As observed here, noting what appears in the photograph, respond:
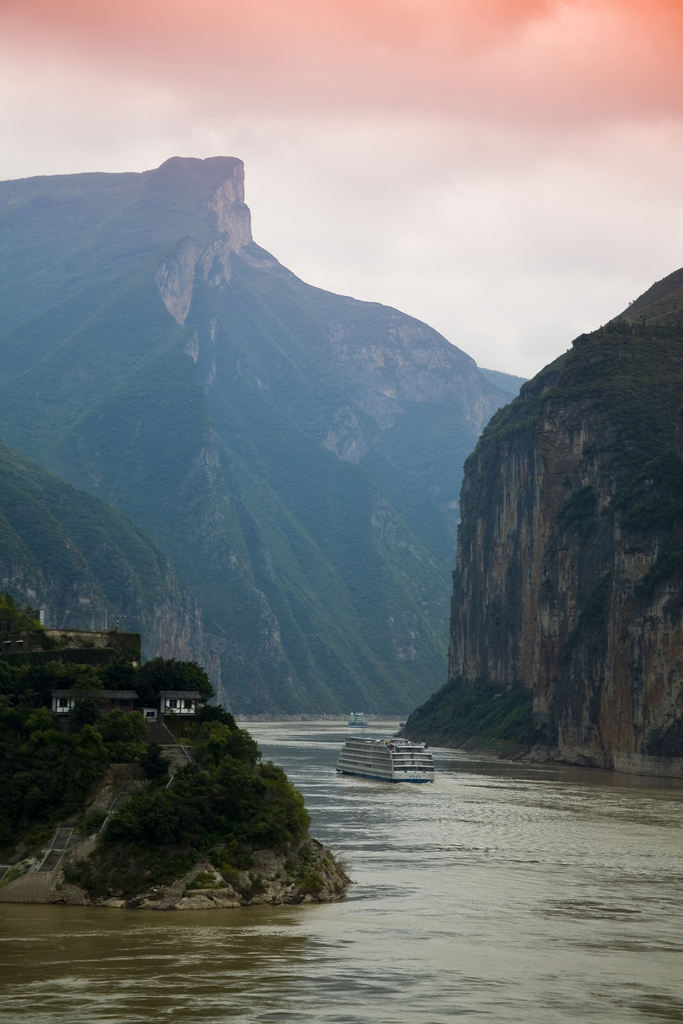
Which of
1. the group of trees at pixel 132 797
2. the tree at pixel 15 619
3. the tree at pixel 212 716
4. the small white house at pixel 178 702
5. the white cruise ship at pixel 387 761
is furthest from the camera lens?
the white cruise ship at pixel 387 761

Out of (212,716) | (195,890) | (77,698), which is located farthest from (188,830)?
(212,716)

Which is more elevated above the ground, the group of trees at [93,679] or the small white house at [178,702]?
the group of trees at [93,679]

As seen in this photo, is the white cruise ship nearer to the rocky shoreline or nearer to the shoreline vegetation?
the shoreline vegetation

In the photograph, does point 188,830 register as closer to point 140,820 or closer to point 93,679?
point 140,820

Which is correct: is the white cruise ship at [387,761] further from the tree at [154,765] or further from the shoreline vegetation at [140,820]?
the tree at [154,765]

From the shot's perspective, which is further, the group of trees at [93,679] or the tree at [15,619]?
the tree at [15,619]

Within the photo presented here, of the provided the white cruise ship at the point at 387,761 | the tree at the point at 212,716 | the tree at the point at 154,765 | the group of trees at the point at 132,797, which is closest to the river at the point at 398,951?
the group of trees at the point at 132,797

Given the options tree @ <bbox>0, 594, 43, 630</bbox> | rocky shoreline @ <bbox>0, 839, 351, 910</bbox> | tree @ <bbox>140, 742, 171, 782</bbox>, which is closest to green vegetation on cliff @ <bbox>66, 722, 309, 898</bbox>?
rocky shoreline @ <bbox>0, 839, 351, 910</bbox>
